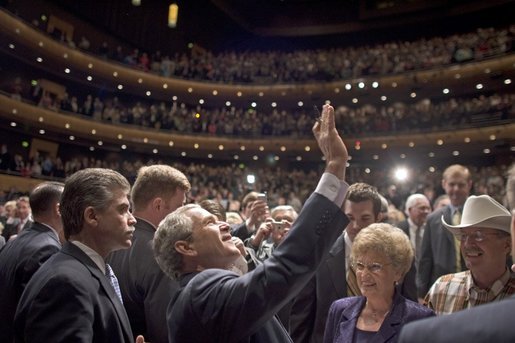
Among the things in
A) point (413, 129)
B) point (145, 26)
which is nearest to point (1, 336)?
point (413, 129)

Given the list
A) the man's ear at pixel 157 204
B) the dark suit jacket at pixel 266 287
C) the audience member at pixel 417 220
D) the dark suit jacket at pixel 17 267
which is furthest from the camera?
the audience member at pixel 417 220

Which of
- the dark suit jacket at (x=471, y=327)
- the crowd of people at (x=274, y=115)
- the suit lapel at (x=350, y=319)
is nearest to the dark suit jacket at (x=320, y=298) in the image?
the suit lapel at (x=350, y=319)

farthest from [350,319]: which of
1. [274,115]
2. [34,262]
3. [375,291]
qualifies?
[274,115]

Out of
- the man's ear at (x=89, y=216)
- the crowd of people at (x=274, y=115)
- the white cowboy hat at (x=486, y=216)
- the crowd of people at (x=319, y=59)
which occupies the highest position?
the crowd of people at (x=319, y=59)

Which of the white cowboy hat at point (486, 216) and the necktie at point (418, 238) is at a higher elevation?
the white cowboy hat at point (486, 216)

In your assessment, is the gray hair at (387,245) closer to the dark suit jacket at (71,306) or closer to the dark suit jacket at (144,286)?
the dark suit jacket at (144,286)

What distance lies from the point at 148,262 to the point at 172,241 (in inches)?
23.7

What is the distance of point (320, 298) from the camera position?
9.14 feet

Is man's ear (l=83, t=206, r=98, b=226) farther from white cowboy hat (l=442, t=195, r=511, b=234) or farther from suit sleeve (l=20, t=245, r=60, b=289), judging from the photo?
white cowboy hat (l=442, t=195, r=511, b=234)

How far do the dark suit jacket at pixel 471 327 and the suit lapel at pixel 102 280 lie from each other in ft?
4.12

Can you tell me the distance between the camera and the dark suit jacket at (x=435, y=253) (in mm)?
4031

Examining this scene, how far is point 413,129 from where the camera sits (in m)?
18.7

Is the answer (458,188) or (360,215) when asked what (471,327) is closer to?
(360,215)

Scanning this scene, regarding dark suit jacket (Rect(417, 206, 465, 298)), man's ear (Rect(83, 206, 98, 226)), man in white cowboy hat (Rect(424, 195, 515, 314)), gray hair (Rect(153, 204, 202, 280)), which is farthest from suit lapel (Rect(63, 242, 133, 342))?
dark suit jacket (Rect(417, 206, 465, 298))
